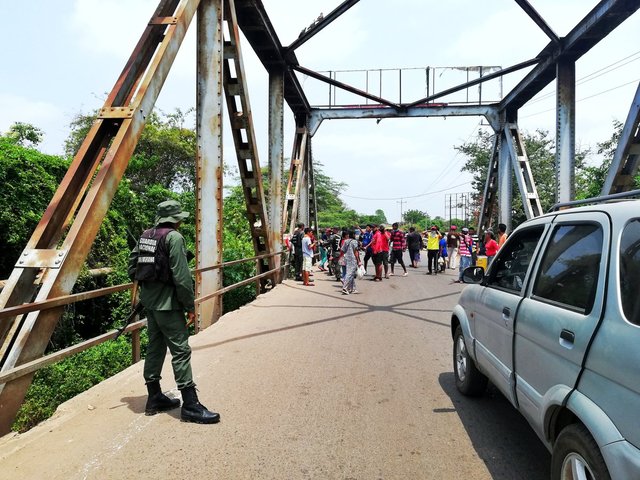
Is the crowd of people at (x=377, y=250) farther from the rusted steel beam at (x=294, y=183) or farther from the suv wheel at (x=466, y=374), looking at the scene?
the suv wheel at (x=466, y=374)

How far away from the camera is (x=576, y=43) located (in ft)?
33.8

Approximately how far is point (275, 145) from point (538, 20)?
278 inches

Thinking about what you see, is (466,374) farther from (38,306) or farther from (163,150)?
(163,150)

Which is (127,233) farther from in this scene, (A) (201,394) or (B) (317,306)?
(A) (201,394)

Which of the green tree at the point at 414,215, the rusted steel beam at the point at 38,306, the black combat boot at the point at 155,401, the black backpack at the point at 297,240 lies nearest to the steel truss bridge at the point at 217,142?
the rusted steel beam at the point at 38,306

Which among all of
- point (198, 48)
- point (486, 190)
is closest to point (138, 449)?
point (198, 48)

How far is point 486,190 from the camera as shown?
1814 centimetres

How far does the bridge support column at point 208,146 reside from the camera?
7.23 metres

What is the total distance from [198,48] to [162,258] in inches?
Answer: 195

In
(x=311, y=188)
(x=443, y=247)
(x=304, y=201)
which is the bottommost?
(x=443, y=247)

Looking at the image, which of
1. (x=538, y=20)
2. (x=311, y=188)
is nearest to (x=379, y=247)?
(x=311, y=188)

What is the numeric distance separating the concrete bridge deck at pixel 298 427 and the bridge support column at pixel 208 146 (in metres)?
1.49

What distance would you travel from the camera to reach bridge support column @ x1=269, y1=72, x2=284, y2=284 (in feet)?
41.0

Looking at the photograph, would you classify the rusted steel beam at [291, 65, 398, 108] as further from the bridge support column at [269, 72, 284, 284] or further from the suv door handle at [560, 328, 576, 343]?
the suv door handle at [560, 328, 576, 343]
